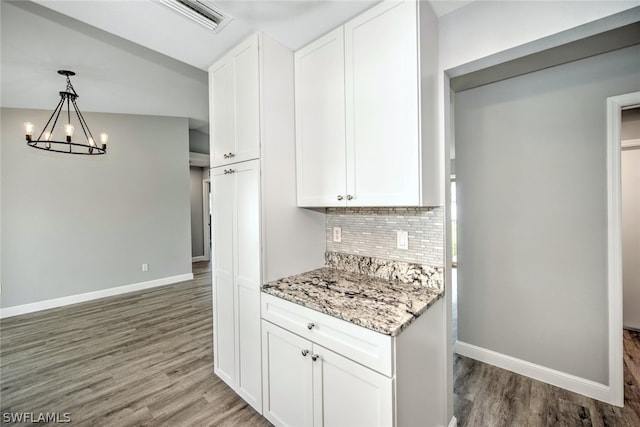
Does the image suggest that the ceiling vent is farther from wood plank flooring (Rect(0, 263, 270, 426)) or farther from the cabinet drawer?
wood plank flooring (Rect(0, 263, 270, 426))

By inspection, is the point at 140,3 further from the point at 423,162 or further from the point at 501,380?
the point at 501,380

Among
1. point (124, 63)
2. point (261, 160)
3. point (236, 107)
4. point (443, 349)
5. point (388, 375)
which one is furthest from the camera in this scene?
point (124, 63)

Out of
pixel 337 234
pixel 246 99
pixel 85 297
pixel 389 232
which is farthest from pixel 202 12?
pixel 85 297

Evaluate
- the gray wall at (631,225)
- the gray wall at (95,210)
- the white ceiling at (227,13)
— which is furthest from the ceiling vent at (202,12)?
the gray wall at (631,225)

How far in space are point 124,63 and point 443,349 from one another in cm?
393

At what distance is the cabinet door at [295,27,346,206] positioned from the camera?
171 centimetres

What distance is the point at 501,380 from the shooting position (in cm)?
222

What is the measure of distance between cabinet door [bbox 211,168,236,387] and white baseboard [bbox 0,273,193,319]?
11.0ft

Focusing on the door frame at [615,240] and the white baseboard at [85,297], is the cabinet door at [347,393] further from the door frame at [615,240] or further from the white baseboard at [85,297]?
the white baseboard at [85,297]

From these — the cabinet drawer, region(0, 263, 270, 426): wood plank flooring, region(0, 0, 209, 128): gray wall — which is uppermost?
region(0, 0, 209, 128): gray wall

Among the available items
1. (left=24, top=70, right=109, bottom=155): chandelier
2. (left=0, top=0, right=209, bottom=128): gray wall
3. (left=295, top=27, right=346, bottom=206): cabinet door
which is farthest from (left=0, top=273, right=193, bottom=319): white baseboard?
(left=295, top=27, right=346, bottom=206): cabinet door

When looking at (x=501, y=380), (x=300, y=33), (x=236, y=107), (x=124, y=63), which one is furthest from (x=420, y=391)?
(x=124, y=63)

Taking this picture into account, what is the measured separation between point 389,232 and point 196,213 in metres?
6.73

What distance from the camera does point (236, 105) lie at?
1.96 metres
